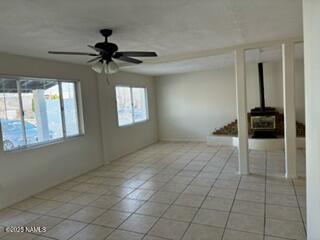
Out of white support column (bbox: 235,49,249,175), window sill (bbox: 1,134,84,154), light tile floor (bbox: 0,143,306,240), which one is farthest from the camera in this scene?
white support column (bbox: 235,49,249,175)

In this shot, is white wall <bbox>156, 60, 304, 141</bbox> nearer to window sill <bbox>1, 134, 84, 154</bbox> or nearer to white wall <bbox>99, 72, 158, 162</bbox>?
white wall <bbox>99, 72, 158, 162</bbox>

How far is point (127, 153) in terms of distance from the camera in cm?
627

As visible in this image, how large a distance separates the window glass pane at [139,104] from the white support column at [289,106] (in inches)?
163

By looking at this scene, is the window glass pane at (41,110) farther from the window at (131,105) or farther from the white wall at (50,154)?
the window at (131,105)

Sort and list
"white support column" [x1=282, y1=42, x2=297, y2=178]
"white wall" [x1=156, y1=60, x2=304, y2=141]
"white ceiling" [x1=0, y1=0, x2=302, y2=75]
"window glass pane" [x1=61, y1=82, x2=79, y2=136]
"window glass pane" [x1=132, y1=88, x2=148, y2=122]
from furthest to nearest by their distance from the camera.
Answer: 1. "window glass pane" [x1=132, y1=88, x2=148, y2=122]
2. "white wall" [x1=156, y1=60, x2=304, y2=141]
3. "window glass pane" [x1=61, y1=82, x2=79, y2=136]
4. "white support column" [x1=282, y1=42, x2=297, y2=178]
5. "white ceiling" [x1=0, y1=0, x2=302, y2=75]

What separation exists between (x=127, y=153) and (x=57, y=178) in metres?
2.31

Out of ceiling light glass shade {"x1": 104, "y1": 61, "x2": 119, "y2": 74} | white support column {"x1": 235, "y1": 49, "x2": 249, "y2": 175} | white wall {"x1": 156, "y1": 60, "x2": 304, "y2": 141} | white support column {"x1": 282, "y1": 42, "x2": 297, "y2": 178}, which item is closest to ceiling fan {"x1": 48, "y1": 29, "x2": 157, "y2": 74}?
ceiling light glass shade {"x1": 104, "y1": 61, "x2": 119, "y2": 74}

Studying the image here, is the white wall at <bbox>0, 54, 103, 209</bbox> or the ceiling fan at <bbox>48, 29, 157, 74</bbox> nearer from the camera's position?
the ceiling fan at <bbox>48, 29, 157, 74</bbox>

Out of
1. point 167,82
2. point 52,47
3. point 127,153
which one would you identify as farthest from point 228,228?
point 167,82

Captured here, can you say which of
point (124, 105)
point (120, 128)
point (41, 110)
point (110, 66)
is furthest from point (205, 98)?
point (110, 66)

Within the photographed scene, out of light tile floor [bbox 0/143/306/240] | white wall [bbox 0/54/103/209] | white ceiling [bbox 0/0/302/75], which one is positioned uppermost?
white ceiling [bbox 0/0/302/75]

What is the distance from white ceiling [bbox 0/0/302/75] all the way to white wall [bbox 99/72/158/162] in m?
1.98

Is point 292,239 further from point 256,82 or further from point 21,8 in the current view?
point 256,82

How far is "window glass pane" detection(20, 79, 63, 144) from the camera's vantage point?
3789 mm
